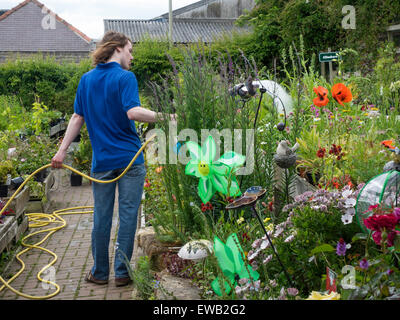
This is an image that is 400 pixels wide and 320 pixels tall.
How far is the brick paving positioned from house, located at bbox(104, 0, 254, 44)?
19.5 meters

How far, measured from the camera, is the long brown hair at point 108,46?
3.58 meters

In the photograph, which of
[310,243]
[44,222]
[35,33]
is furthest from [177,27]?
[310,243]

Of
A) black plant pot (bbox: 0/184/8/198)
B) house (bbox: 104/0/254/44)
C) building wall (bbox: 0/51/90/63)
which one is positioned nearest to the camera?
black plant pot (bbox: 0/184/8/198)

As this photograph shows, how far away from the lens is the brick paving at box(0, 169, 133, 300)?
3.68 m

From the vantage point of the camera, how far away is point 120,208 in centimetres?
367

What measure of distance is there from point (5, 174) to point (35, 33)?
30.6m

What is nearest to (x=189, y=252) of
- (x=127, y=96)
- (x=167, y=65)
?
(x=127, y=96)

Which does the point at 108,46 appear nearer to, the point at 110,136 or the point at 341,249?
the point at 110,136

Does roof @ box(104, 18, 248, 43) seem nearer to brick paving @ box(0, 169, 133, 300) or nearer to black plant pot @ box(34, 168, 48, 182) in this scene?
black plant pot @ box(34, 168, 48, 182)

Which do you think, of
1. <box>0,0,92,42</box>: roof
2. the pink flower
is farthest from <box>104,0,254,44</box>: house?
the pink flower

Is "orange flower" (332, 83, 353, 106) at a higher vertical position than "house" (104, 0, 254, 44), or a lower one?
lower
